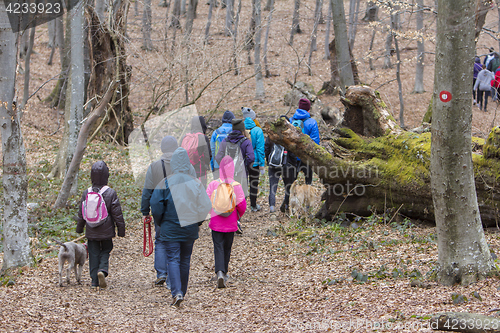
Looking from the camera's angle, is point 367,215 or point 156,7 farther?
point 156,7

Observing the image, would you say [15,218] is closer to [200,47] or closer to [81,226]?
[81,226]

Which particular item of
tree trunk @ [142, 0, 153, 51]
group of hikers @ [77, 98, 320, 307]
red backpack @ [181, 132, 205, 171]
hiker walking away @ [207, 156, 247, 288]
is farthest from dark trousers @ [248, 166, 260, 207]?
tree trunk @ [142, 0, 153, 51]

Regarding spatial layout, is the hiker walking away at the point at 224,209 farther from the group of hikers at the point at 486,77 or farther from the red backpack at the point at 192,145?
the group of hikers at the point at 486,77

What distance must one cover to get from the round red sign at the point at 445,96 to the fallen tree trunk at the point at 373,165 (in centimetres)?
293

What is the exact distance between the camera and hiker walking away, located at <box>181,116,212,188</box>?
26.8 ft

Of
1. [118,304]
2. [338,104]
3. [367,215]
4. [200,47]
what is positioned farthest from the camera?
[338,104]

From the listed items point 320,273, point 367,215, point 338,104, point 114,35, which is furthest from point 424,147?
point 338,104

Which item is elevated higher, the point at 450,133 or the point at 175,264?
the point at 450,133

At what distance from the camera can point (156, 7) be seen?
3944cm

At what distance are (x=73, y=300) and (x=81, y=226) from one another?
0.99 m

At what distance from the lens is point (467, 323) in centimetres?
311

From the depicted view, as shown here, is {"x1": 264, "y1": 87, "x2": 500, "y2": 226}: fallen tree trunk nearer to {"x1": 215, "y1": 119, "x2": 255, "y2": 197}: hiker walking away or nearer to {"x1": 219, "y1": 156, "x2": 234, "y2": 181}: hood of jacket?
{"x1": 215, "y1": 119, "x2": 255, "y2": 197}: hiker walking away

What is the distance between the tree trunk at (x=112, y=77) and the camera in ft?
47.0

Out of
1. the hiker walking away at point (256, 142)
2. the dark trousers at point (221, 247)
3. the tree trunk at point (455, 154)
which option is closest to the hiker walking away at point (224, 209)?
the dark trousers at point (221, 247)
